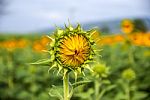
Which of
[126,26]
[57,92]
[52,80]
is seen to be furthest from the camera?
[126,26]

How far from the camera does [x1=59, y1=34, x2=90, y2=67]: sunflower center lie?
2137 mm

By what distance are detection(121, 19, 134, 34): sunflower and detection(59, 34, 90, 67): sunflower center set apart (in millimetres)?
5724

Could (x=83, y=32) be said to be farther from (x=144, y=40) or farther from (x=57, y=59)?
(x=144, y=40)

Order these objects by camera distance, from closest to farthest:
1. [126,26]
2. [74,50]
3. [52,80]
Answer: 1. [74,50]
2. [52,80]
3. [126,26]

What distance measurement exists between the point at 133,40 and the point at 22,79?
1.87 metres

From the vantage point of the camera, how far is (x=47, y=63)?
2.23m

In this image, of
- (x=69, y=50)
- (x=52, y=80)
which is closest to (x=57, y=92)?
(x=69, y=50)

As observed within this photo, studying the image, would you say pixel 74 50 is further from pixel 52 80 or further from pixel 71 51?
pixel 52 80

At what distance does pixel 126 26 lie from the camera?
7988 millimetres

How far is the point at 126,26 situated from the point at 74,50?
5932mm

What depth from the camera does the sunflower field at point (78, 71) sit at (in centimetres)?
221

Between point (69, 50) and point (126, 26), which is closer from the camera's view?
point (69, 50)

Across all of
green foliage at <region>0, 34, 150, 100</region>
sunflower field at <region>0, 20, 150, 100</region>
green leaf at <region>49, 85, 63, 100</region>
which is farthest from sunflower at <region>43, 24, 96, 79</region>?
green foliage at <region>0, 34, 150, 100</region>

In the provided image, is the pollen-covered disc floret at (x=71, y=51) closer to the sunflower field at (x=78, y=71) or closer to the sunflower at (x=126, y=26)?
the sunflower field at (x=78, y=71)
